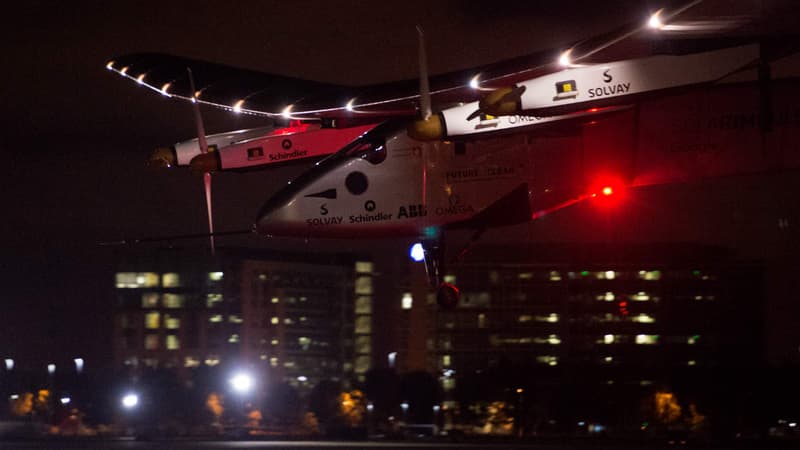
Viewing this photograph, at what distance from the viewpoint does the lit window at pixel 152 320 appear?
16105 cm

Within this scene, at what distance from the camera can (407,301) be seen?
16200cm

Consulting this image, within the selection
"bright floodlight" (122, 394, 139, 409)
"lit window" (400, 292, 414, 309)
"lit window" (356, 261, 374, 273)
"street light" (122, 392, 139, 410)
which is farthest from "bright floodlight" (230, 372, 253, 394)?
"lit window" (356, 261, 374, 273)

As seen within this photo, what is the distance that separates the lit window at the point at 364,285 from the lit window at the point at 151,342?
134ft

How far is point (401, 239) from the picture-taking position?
2550 centimetres

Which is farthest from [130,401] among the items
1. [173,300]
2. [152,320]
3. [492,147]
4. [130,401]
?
[492,147]

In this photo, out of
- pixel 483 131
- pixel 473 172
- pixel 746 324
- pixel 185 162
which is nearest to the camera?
pixel 483 131

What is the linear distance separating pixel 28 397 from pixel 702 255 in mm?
75233

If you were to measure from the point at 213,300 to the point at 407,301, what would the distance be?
88.6ft

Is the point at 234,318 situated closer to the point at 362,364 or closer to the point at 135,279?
the point at 135,279

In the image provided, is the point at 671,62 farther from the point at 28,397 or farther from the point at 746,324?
the point at 746,324

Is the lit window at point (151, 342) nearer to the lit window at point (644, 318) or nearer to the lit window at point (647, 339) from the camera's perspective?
the lit window at point (644, 318)

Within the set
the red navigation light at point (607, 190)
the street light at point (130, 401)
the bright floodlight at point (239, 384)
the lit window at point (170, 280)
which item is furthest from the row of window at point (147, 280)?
the red navigation light at point (607, 190)

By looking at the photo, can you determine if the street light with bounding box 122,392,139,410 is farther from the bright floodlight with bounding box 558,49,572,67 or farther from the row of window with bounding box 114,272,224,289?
the bright floodlight with bounding box 558,49,572,67

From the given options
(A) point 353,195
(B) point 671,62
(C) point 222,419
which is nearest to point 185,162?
(A) point 353,195
